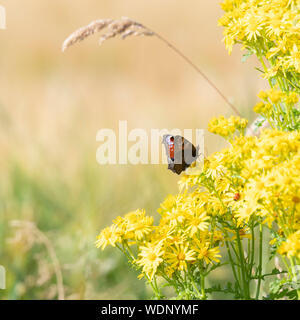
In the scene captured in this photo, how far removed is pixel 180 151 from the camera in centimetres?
211

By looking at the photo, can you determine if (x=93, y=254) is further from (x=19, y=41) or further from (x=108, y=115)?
(x=19, y=41)

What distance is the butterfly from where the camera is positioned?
2068 millimetres

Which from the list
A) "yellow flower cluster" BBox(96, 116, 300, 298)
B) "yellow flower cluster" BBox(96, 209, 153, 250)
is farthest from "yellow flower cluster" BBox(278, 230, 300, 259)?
"yellow flower cluster" BBox(96, 209, 153, 250)

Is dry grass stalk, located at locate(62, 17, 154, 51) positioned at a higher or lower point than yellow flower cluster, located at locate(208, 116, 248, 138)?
higher

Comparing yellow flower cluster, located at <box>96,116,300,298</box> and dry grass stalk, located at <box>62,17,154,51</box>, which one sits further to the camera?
dry grass stalk, located at <box>62,17,154,51</box>

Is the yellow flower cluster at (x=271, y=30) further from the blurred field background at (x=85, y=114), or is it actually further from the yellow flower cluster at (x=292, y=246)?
the blurred field background at (x=85, y=114)

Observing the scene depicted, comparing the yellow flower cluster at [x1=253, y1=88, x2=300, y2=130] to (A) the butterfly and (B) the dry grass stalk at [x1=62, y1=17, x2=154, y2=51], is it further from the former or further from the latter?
(B) the dry grass stalk at [x1=62, y1=17, x2=154, y2=51]

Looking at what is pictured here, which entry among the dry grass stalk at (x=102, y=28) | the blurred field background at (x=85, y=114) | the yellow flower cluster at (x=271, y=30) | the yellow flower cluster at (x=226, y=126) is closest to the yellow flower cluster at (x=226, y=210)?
the yellow flower cluster at (x=226, y=126)

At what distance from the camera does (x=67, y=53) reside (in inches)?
273

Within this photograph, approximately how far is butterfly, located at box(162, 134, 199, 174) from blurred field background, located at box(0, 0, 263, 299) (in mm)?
1084

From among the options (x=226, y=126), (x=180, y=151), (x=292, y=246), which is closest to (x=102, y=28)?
(x=180, y=151)

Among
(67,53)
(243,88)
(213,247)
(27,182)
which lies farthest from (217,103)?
(213,247)

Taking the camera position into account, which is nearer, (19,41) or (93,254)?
(93,254)

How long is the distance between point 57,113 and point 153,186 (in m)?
1.73
